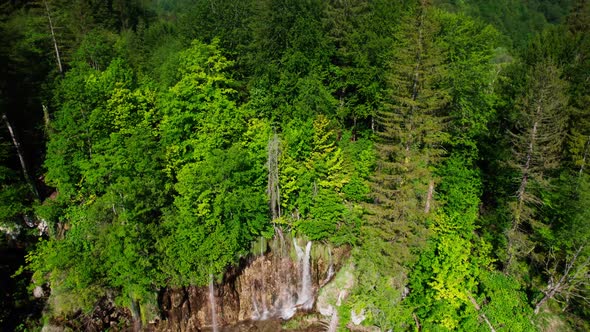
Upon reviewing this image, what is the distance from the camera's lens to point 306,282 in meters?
29.5

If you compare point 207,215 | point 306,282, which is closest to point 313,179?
point 207,215

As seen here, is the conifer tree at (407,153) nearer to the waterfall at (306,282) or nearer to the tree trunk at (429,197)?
the tree trunk at (429,197)

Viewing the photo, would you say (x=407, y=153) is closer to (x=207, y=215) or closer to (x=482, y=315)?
(x=482, y=315)

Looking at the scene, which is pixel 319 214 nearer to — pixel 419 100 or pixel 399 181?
pixel 399 181

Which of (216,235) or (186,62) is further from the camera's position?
(186,62)

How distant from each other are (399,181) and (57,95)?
2874 centimetres

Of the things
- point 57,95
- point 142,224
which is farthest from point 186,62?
point 142,224

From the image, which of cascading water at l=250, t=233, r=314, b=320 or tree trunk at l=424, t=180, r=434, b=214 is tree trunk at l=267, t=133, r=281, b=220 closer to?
cascading water at l=250, t=233, r=314, b=320

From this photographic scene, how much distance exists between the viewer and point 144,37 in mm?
42875

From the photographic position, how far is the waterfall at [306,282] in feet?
96.3

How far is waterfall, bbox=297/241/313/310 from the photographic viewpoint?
29.4 m

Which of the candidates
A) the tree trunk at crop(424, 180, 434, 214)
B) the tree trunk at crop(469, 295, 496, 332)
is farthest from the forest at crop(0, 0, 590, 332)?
the tree trunk at crop(424, 180, 434, 214)

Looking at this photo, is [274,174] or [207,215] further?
[274,174]

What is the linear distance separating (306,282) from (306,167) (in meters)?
10.4
